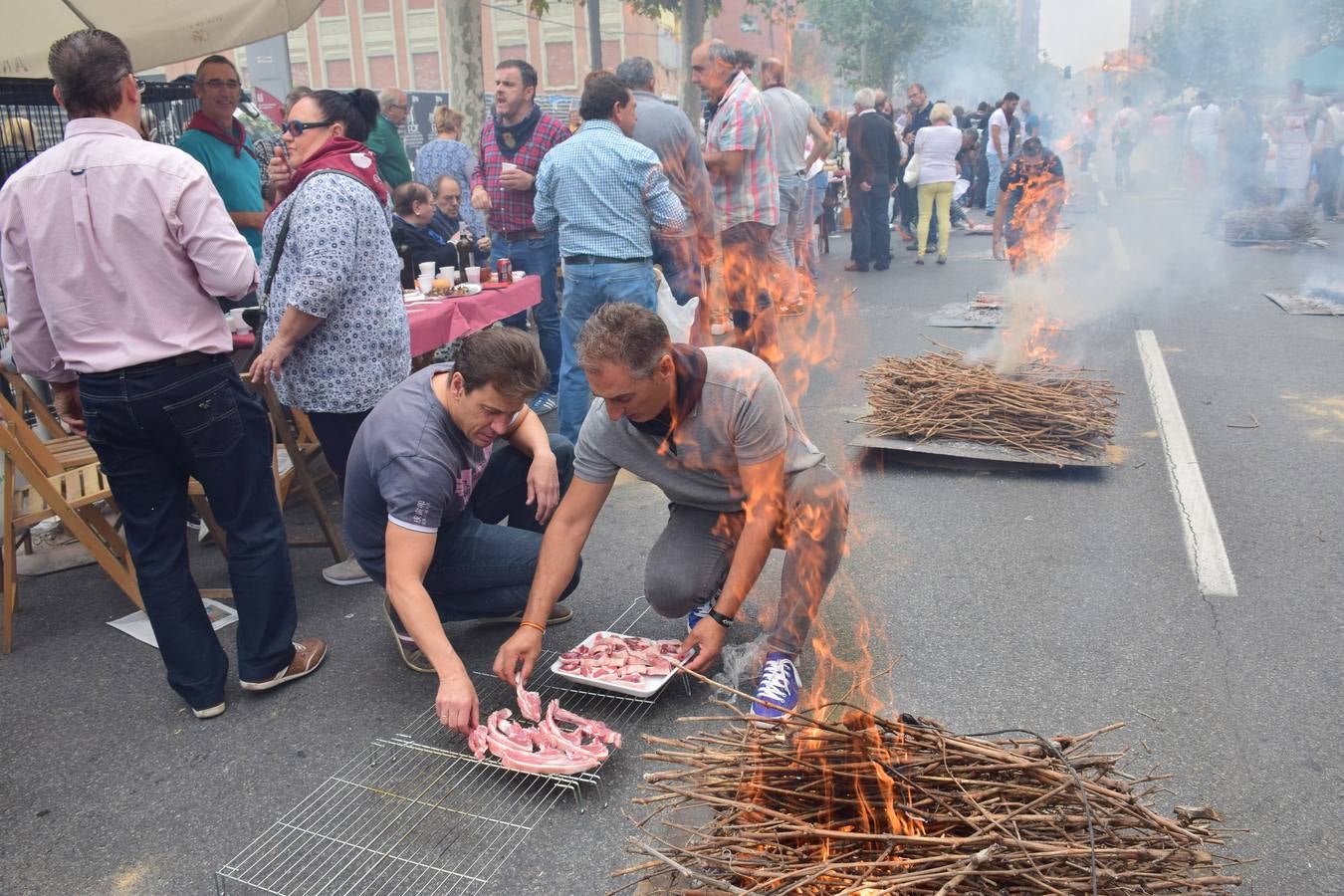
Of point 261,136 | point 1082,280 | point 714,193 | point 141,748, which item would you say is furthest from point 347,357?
point 1082,280

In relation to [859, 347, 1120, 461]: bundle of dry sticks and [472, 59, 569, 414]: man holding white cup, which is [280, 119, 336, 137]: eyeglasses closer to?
[472, 59, 569, 414]: man holding white cup

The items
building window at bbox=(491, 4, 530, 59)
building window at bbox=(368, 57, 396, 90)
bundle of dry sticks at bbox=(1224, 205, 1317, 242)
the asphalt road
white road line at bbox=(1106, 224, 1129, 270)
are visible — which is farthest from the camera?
building window at bbox=(368, 57, 396, 90)

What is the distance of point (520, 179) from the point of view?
6836mm

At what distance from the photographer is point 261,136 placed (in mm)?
6969

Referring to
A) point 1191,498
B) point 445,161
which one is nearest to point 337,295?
point 1191,498

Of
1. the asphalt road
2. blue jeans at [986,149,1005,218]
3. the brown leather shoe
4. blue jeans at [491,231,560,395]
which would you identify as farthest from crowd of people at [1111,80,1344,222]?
the brown leather shoe

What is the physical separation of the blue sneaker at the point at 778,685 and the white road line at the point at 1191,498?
2029 mm

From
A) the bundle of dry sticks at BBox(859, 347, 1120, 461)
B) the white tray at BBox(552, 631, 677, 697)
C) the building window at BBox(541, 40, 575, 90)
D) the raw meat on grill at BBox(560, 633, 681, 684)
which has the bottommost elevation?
the white tray at BBox(552, 631, 677, 697)

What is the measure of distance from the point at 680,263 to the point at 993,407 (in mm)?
2442

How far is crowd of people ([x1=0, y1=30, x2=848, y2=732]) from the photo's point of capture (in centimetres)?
314

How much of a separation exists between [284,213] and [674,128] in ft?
10.7

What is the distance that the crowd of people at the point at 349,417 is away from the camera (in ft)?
10.3

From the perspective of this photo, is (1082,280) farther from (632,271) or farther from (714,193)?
(632,271)

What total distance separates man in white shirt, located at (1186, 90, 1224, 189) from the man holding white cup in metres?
19.7
